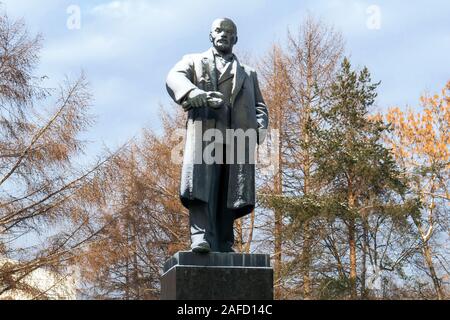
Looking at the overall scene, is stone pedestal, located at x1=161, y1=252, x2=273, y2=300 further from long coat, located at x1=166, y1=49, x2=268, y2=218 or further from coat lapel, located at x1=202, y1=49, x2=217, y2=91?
coat lapel, located at x1=202, y1=49, x2=217, y2=91

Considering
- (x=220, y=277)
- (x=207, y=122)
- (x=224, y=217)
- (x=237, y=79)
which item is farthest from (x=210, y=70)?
(x=220, y=277)

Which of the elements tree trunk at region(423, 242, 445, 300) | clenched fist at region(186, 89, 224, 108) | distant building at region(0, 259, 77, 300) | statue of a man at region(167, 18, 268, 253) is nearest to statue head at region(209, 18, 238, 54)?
statue of a man at region(167, 18, 268, 253)

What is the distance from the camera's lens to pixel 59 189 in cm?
1559

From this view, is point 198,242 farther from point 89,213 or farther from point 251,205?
point 89,213

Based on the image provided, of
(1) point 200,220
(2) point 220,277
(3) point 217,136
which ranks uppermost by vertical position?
(3) point 217,136

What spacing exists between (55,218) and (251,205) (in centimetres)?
881

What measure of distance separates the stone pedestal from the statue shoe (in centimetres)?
3

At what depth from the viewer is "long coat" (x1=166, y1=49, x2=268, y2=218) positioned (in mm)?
7090

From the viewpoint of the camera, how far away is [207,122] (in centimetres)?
721

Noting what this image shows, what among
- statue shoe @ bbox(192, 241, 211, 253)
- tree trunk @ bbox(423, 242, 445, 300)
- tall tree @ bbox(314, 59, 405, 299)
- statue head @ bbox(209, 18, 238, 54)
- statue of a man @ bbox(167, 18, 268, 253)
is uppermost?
tall tree @ bbox(314, 59, 405, 299)

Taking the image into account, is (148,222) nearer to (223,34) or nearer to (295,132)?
(295,132)

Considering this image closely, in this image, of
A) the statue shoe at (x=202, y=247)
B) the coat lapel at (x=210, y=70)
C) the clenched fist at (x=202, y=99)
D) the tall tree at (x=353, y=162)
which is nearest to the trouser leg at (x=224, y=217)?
the statue shoe at (x=202, y=247)

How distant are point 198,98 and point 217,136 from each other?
16.7 inches
